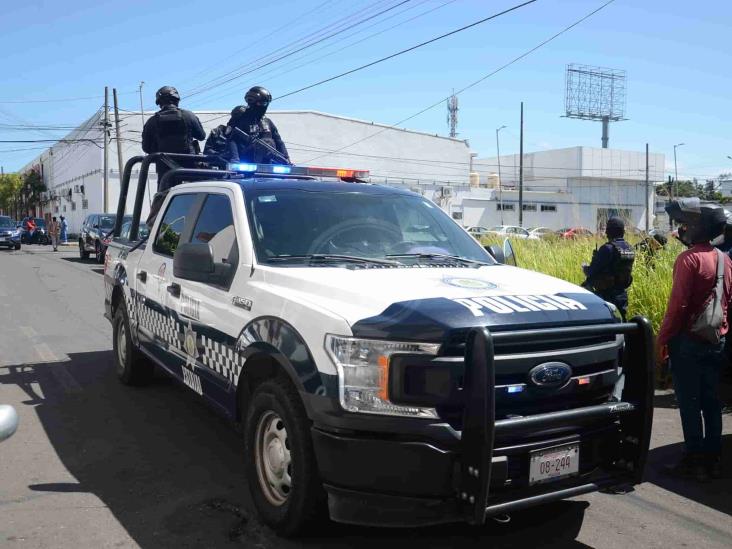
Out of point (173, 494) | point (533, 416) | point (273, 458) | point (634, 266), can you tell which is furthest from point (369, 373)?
point (634, 266)

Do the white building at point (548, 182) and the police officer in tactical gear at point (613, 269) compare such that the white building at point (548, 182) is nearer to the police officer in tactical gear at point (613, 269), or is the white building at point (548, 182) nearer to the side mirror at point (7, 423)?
the police officer in tactical gear at point (613, 269)

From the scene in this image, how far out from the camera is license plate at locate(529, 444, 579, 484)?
3.15 metres

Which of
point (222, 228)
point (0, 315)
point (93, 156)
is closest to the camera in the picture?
point (222, 228)

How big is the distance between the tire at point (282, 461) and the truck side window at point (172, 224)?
2.06m

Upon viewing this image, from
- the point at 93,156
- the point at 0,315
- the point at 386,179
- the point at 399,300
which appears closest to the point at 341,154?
the point at 386,179

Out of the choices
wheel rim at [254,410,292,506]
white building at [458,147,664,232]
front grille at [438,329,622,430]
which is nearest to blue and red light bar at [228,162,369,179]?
wheel rim at [254,410,292,506]

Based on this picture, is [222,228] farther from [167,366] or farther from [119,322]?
[119,322]

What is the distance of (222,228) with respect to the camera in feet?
15.3

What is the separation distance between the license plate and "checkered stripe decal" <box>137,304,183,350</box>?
2810 mm

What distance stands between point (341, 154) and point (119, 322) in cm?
5209

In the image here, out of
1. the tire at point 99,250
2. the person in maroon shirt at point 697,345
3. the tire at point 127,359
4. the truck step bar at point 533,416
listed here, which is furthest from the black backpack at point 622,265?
the tire at point 99,250

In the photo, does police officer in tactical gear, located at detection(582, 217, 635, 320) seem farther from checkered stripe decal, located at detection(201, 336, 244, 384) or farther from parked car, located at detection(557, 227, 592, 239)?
checkered stripe decal, located at detection(201, 336, 244, 384)

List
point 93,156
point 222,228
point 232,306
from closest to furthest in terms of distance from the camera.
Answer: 1. point 232,306
2. point 222,228
3. point 93,156

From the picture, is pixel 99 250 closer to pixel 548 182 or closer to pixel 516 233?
pixel 516 233
